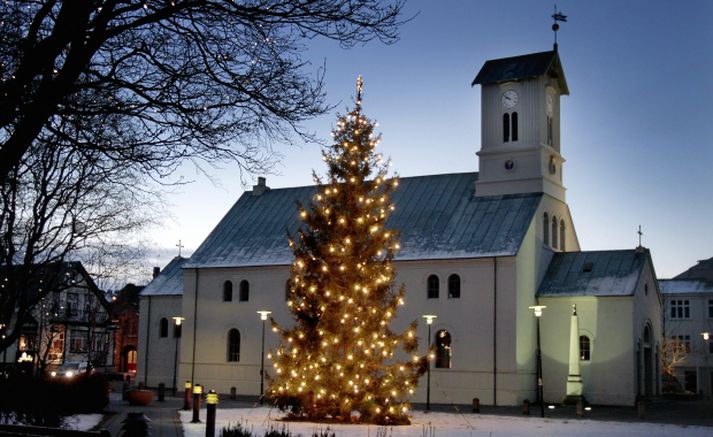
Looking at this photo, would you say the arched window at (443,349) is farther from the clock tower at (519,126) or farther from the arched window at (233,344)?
the arched window at (233,344)

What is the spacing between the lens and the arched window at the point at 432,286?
44969 mm

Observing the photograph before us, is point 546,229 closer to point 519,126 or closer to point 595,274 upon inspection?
point 595,274

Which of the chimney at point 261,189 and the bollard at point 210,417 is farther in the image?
the chimney at point 261,189

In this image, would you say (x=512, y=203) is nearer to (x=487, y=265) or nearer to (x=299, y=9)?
(x=487, y=265)

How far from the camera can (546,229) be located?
154ft

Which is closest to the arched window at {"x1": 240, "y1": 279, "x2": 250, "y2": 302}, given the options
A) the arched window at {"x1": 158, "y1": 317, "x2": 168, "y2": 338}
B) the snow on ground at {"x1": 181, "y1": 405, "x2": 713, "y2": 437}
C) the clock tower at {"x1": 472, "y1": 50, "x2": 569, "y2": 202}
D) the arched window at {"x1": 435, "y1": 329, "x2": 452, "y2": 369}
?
the arched window at {"x1": 158, "y1": 317, "x2": 168, "y2": 338}

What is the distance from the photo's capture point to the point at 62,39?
10078mm

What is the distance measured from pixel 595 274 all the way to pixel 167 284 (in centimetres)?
2737

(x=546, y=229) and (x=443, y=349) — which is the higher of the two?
(x=546, y=229)

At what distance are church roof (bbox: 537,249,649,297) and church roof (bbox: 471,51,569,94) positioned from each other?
386 inches

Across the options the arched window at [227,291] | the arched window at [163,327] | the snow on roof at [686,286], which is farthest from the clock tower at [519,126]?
the snow on roof at [686,286]

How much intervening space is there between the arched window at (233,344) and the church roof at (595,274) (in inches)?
680

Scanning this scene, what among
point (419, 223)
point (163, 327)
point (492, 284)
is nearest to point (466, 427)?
point (492, 284)

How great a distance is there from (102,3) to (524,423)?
2237cm
